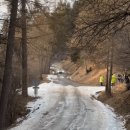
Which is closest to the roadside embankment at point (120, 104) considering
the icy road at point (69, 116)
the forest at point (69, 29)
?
the icy road at point (69, 116)

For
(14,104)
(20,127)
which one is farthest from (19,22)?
(14,104)

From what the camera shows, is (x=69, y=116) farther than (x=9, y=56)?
Yes

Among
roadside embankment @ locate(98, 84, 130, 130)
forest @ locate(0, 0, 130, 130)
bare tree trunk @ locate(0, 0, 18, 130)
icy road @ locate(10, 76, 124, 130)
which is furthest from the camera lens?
roadside embankment @ locate(98, 84, 130, 130)

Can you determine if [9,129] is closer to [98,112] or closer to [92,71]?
[98,112]

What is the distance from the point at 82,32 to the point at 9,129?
10136 mm

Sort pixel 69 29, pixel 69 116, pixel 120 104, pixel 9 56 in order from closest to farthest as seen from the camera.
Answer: pixel 69 29 < pixel 9 56 < pixel 69 116 < pixel 120 104

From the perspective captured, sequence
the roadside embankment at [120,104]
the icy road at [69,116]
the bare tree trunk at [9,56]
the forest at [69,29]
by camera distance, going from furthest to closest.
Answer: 1. the roadside embankment at [120,104]
2. the icy road at [69,116]
3. the bare tree trunk at [9,56]
4. the forest at [69,29]

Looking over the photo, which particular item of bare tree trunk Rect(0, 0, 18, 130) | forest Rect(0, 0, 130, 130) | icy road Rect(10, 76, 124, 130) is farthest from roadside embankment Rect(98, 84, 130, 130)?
bare tree trunk Rect(0, 0, 18, 130)

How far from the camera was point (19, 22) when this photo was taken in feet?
68.7

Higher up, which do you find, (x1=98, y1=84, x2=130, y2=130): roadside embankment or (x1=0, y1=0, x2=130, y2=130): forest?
(x1=0, y1=0, x2=130, y2=130): forest

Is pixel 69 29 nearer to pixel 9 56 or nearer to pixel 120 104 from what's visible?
pixel 9 56

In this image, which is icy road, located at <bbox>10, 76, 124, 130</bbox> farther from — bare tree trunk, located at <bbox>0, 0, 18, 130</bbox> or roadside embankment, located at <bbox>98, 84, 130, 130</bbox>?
bare tree trunk, located at <bbox>0, 0, 18, 130</bbox>

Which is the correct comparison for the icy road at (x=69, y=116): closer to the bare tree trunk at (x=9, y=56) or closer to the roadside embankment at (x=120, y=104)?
the roadside embankment at (x=120, y=104)

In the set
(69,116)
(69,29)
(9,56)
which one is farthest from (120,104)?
(69,29)
